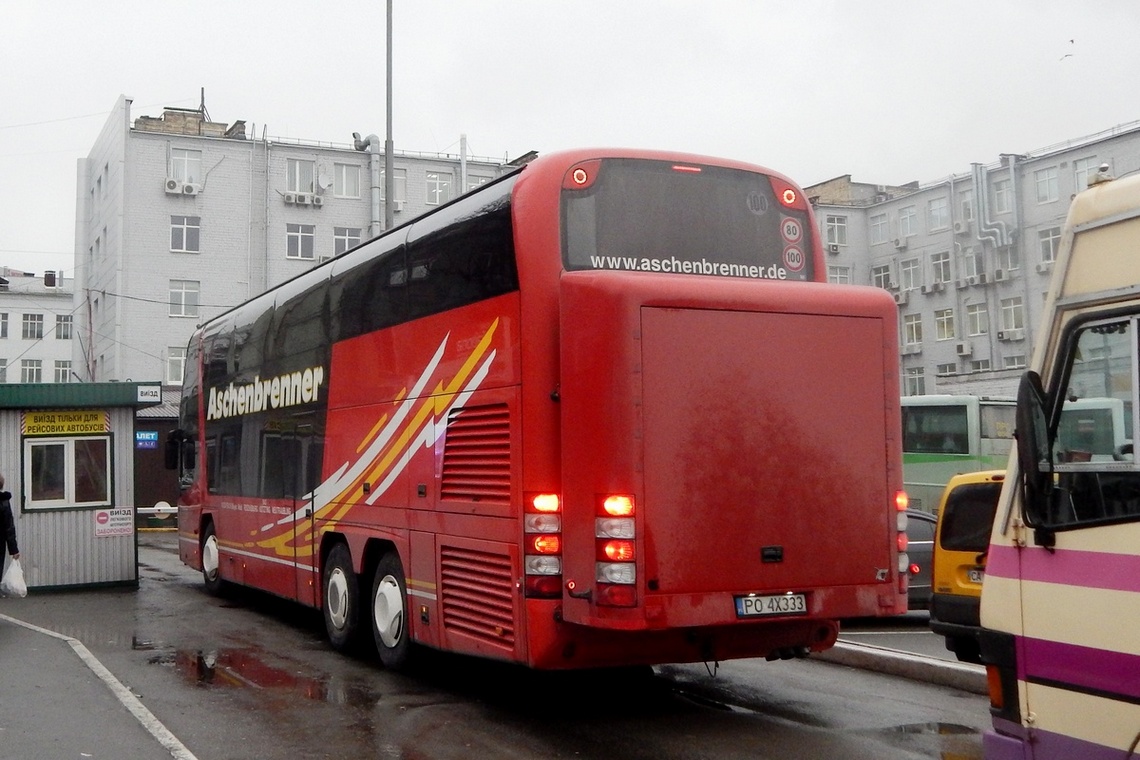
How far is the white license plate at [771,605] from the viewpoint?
7.51 meters

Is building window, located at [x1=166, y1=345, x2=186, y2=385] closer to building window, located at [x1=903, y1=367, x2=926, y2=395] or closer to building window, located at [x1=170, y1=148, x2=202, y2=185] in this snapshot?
building window, located at [x1=170, y1=148, x2=202, y2=185]

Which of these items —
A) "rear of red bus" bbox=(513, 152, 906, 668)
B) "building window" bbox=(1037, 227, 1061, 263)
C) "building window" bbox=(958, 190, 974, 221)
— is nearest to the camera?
"rear of red bus" bbox=(513, 152, 906, 668)

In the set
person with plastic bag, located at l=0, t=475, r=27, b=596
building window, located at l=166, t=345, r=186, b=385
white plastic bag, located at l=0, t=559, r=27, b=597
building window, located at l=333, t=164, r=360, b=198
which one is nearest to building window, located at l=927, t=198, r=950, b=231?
building window, located at l=333, t=164, r=360, b=198

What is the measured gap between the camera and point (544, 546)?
7789 mm

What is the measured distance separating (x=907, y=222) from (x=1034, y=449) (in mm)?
58992

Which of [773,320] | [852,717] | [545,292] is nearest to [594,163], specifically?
[545,292]

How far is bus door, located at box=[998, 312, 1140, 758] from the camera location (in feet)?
13.9

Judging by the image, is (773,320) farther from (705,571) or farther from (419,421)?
(419,421)

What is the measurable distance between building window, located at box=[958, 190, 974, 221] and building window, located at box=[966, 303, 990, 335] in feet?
13.6

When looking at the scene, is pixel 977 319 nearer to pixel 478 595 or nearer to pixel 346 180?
pixel 346 180

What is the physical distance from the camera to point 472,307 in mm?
8797

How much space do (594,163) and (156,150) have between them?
46.9 metres

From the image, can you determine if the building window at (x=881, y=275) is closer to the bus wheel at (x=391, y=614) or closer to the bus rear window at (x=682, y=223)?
the bus wheel at (x=391, y=614)

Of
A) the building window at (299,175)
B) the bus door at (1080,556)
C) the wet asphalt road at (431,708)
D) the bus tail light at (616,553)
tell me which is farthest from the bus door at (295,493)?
the building window at (299,175)
